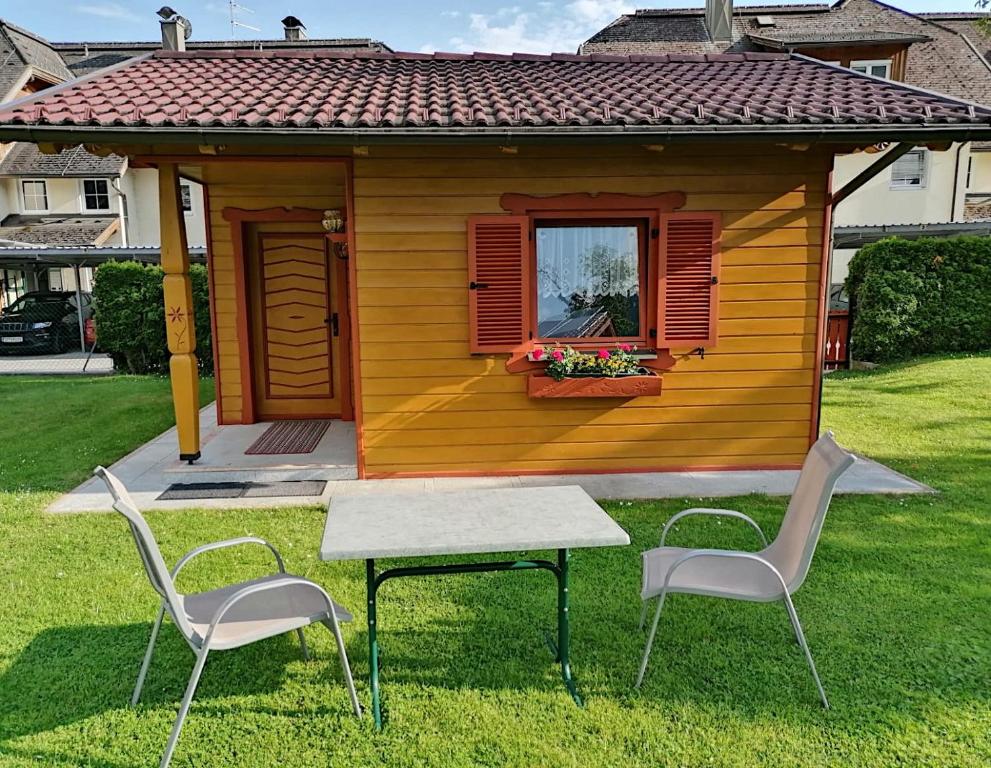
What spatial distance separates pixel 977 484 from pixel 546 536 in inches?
178

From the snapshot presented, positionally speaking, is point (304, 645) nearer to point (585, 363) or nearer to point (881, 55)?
point (585, 363)

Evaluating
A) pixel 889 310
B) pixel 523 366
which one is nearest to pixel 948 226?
pixel 889 310

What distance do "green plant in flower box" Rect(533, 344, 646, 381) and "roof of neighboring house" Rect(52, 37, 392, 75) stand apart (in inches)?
717

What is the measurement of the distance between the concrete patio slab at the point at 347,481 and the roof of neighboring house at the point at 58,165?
18378 mm

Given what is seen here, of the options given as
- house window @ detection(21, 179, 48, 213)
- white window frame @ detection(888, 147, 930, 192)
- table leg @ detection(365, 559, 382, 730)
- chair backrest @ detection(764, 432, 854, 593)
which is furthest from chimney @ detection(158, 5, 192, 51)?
white window frame @ detection(888, 147, 930, 192)

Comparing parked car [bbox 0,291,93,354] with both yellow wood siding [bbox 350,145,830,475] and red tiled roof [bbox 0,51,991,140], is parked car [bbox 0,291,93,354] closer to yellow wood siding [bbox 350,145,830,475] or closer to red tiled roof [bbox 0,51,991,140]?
red tiled roof [bbox 0,51,991,140]

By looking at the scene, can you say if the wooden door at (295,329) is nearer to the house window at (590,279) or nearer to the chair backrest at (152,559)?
the house window at (590,279)

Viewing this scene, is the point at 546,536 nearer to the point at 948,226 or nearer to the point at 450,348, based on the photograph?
the point at 450,348

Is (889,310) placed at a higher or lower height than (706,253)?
lower

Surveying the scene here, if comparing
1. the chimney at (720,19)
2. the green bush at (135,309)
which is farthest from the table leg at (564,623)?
the chimney at (720,19)

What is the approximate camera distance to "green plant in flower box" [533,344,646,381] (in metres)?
5.57

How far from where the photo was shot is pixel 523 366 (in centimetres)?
566

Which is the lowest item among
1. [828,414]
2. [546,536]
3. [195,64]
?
[828,414]

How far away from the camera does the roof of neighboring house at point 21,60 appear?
21.6 metres
